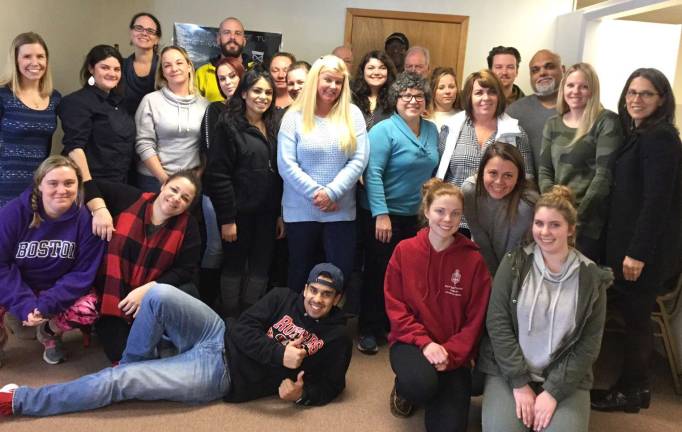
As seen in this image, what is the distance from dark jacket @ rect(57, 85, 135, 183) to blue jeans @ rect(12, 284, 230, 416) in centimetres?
85

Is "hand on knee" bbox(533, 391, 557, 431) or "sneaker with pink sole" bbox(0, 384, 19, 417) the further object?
"sneaker with pink sole" bbox(0, 384, 19, 417)

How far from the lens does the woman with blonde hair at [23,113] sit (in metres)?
2.62

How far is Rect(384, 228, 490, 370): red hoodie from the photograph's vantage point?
A: 2172 mm

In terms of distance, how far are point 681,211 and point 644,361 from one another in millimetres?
676

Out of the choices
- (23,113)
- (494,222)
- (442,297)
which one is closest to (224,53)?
(23,113)

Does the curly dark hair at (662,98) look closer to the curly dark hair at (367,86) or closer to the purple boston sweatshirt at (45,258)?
the curly dark hair at (367,86)

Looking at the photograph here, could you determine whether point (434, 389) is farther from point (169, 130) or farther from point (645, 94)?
point (169, 130)

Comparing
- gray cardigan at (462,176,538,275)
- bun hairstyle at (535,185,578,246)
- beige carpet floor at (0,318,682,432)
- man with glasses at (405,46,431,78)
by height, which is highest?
man with glasses at (405,46,431,78)

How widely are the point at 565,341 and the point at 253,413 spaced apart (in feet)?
4.03

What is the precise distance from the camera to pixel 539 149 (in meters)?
2.85

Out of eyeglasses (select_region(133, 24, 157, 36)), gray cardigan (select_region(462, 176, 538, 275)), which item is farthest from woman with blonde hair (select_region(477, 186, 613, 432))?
eyeglasses (select_region(133, 24, 157, 36))

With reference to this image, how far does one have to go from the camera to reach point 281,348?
2.20 m

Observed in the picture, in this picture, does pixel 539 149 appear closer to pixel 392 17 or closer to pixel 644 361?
pixel 644 361

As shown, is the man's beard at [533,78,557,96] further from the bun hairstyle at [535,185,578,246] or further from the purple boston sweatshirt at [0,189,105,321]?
the purple boston sweatshirt at [0,189,105,321]
